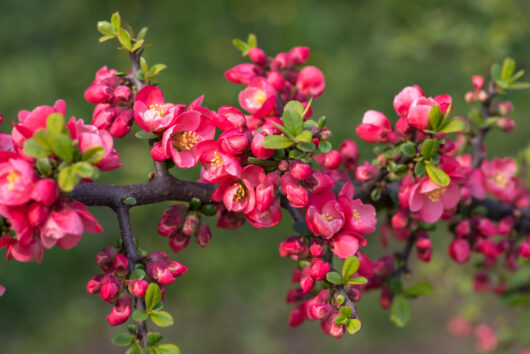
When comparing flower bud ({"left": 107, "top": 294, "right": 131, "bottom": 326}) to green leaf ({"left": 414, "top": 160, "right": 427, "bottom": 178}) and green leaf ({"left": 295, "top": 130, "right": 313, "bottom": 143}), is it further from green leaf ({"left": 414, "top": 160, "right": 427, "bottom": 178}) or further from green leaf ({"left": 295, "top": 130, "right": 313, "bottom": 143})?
green leaf ({"left": 414, "top": 160, "right": 427, "bottom": 178})

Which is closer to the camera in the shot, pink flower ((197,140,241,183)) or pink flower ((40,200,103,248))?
pink flower ((40,200,103,248))

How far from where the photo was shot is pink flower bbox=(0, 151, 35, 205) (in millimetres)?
764

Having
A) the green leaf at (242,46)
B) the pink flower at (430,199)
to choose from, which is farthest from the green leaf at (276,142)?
the green leaf at (242,46)

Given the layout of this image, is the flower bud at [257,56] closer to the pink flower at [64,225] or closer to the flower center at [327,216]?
the flower center at [327,216]

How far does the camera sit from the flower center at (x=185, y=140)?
40.4 inches

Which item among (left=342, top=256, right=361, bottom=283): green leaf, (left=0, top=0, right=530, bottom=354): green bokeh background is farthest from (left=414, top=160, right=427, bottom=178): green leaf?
(left=0, top=0, right=530, bottom=354): green bokeh background

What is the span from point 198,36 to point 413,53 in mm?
2501

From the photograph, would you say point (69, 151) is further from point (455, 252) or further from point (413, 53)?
point (413, 53)

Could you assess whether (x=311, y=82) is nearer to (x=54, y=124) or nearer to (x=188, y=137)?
(x=188, y=137)

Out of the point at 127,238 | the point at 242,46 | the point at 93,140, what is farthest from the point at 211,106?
the point at 93,140

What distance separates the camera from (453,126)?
995 millimetres

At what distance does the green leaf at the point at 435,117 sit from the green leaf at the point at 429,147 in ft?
0.10

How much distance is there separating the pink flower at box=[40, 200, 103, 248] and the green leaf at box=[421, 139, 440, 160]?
630mm

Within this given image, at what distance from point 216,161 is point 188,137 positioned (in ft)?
0.33
